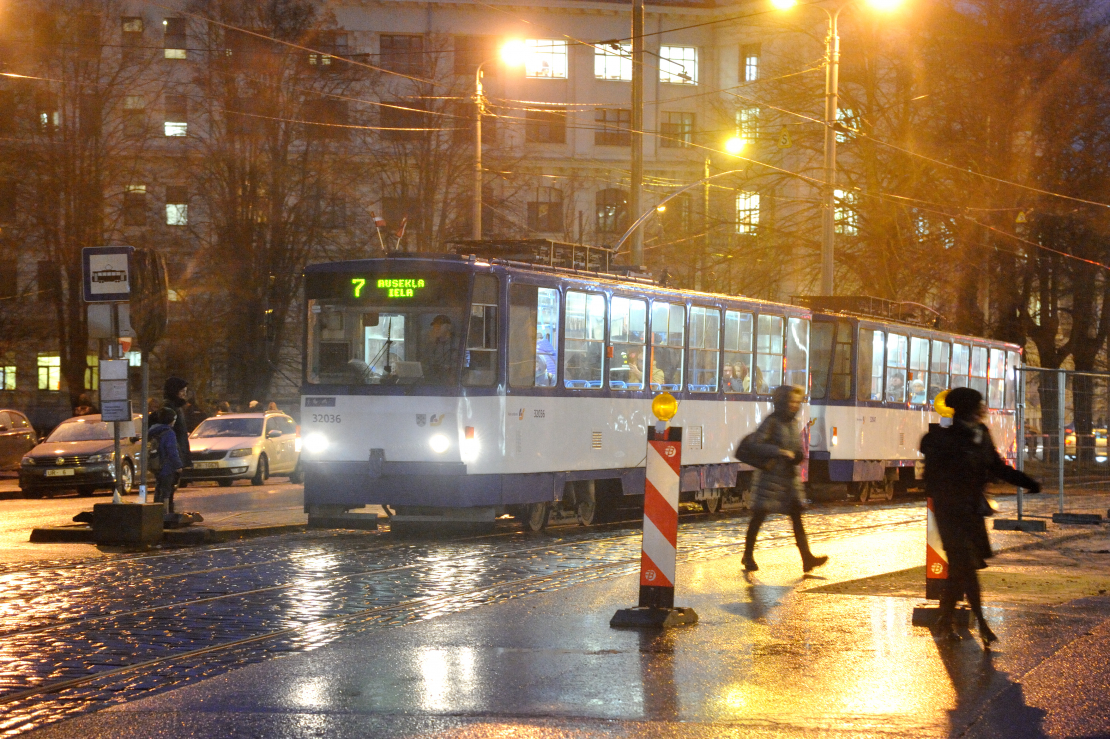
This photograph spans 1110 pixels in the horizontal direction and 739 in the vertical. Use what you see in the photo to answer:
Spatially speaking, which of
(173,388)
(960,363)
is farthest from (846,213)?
(173,388)

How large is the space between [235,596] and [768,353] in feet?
45.2

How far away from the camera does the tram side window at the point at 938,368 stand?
3106 cm

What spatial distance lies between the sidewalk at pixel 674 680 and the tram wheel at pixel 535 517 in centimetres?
677

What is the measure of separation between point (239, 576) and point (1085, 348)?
121 feet

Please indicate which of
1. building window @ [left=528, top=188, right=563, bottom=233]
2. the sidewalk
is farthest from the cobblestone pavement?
building window @ [left=528, top=188, right=563, bottom=233]

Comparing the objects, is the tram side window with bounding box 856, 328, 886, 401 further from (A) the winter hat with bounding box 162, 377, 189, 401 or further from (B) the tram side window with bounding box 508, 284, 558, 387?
(A) the winter hat with bounding box 162, 377, 189, 401

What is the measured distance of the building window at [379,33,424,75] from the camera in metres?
57.9

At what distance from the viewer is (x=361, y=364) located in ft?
57.1

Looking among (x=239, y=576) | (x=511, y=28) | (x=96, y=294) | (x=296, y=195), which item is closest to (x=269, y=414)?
(x=296, y=195)

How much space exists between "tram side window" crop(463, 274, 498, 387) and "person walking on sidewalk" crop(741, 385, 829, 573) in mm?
4424

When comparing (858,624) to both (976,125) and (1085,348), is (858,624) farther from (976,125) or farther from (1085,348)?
(1085,348)

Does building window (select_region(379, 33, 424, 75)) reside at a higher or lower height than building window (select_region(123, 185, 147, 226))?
higher

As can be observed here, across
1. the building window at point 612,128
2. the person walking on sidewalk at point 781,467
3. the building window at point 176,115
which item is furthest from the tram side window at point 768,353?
the building window at point 612,128

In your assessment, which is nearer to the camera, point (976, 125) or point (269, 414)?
point (269, 414)
